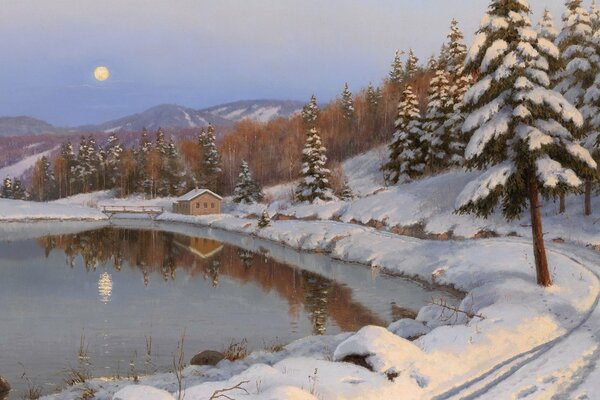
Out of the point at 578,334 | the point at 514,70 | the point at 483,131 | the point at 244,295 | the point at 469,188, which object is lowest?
the point at 244,295

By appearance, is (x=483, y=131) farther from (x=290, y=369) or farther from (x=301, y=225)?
(x=301, y=225)

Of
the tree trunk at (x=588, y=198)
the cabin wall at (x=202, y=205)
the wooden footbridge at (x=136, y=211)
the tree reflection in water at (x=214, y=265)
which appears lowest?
the wooden footbridge at (x=136, y=211)

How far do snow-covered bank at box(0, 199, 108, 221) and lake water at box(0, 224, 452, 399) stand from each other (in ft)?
134

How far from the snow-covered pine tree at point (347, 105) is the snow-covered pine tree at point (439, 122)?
157ft

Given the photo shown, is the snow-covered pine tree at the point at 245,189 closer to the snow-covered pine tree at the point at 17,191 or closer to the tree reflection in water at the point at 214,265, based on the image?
the tree reflection in water at the point at 214,265

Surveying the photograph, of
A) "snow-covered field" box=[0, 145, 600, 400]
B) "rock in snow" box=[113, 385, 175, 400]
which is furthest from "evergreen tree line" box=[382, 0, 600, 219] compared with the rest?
"rock in snow" box=[113, 385, 175, 400]

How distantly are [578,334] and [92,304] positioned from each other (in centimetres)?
1766

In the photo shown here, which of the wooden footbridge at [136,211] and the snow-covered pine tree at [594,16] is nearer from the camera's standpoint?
the snow-covered pine tree at [594,16]

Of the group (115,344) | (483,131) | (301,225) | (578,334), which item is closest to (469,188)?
(483,131)

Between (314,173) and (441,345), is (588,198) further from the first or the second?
(314,173)

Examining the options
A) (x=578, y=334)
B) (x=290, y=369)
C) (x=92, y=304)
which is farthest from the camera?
(x=92, y=304)

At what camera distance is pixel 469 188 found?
→ 1841 centimetres

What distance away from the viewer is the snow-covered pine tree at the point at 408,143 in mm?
56781

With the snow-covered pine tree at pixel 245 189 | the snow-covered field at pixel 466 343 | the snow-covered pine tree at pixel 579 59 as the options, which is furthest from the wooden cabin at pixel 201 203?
the snow-covered pine tree at pixel 579 59
